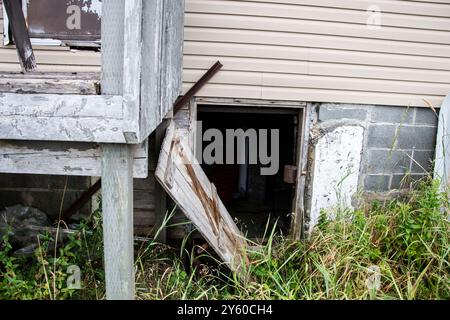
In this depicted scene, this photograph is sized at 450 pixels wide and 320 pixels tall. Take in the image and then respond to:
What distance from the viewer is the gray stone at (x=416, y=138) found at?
12.7ft

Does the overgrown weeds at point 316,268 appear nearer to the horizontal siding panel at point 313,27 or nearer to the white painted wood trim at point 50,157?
the white painted wood trim at point 50,157

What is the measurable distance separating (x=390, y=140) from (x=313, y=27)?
142cm

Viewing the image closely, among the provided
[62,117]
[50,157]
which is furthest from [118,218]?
[62,117]

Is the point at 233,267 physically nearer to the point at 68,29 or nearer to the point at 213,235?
the point at 213,235

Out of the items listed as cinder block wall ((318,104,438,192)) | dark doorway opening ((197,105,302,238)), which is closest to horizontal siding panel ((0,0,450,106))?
cinder block wall ((318,104,438,192))

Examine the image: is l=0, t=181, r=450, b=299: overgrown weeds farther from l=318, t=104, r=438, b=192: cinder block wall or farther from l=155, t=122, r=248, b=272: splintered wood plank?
l=318, t=104, r=438, b=192: cinder block wall

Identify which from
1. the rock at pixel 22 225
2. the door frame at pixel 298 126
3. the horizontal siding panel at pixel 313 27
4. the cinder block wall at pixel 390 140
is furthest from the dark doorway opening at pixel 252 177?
the rock at pixel 22 225

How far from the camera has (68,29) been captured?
3.45 m

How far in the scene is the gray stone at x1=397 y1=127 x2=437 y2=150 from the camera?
12.7 feet

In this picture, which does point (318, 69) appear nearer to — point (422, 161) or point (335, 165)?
point (335, 165)

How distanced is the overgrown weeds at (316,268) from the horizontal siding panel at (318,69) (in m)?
1.29

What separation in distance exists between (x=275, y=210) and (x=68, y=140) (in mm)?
4500

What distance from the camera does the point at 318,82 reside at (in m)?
3.67

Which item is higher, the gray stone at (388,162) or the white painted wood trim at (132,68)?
the white painted wood trim at (132,68)
